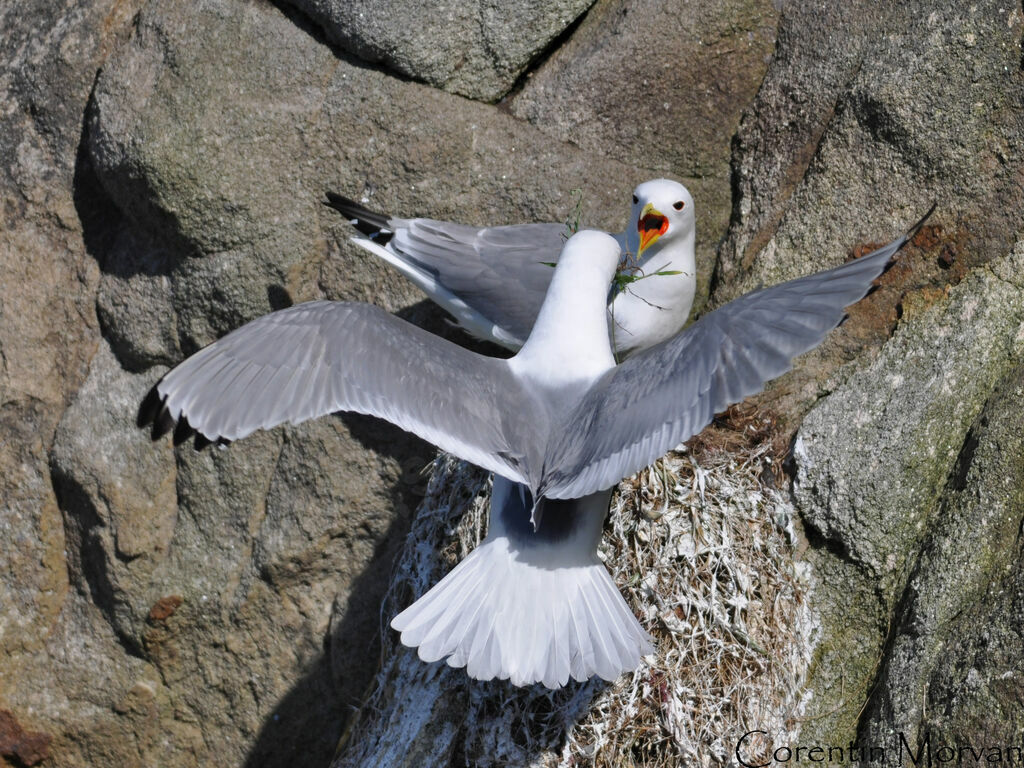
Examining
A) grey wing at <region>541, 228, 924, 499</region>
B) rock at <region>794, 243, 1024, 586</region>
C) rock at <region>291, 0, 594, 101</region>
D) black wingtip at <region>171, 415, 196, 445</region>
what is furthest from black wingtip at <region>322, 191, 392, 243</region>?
rock at <region>794, 243, 1024, 586</region>

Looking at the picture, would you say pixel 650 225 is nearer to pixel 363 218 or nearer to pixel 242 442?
pixel 363 218

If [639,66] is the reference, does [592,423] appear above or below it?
below

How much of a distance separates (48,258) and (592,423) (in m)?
2.59

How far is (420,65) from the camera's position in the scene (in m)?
4.27

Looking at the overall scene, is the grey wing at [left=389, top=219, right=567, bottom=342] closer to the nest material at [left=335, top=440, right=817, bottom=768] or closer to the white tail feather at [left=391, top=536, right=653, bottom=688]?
the nest material at [left=335, top=440, right=817, bottom=768]

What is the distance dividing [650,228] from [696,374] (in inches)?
39.9

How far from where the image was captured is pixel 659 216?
3676 millimetres

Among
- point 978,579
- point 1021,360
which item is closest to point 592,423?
point 978,579

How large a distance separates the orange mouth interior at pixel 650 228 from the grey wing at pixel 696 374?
2.24 ft

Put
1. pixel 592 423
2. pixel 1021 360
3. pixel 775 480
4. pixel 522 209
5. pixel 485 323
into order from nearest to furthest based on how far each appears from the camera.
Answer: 1. pixel 592 423
2. pixel 1021 360
3. pixel 775 480
4. pixel 485 323
5. pixel 522 209

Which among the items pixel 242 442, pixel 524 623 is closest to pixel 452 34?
pixel 242 442

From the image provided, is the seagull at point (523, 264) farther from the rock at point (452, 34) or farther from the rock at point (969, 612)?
the rock at point (969, 612)

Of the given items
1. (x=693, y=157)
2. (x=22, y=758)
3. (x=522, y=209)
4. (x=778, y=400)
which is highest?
(x=693, y=157)

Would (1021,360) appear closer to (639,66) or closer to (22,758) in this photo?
(639,66)
